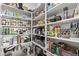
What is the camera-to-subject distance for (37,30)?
4.34 ft

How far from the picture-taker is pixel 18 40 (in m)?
1.28

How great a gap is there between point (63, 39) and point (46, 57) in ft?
0.95

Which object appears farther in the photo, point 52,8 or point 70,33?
point 52,8

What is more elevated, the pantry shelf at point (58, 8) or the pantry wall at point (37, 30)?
the pantry shelf at point (58, 8)

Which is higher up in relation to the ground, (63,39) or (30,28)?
(30,28)

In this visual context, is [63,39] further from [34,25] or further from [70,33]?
[34,25]

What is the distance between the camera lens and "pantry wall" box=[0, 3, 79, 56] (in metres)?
1.16

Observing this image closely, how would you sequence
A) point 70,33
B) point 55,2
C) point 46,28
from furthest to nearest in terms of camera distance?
point 46,28, point 55,2, point 70,33

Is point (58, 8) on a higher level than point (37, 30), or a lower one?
higher

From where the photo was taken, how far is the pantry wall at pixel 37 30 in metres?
1.16

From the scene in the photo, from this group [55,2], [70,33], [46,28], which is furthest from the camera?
[46,28]

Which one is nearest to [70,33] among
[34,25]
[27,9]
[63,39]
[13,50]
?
[63,39]

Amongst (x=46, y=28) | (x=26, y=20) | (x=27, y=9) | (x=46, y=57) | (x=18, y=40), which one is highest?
(x=27, y=9)

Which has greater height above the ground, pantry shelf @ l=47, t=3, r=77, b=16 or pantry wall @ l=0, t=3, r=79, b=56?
pantry shelf @ l=47, t=3, r=77, b=16
